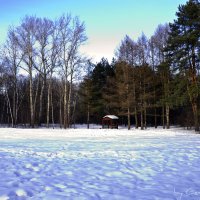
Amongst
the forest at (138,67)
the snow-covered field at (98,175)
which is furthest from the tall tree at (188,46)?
the snow-covered field at (98,175)

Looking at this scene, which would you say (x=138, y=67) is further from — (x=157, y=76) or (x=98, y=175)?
(x=98, y=175)

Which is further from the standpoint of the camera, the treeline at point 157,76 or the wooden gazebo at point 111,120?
the wooden gazebo at point 111,120

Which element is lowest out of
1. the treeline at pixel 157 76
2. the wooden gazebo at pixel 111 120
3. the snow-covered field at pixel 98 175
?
the snow-covered field at pixel 98 175

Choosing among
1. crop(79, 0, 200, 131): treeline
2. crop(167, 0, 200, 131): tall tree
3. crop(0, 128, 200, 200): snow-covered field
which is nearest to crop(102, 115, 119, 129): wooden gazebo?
crop(79, 0, 200, 131): treeline

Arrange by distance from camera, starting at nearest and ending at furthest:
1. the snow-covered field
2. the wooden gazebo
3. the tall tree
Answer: the snow-covered field
the tall tree
the wooden gazebo

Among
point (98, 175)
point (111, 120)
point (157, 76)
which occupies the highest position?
point (157, 76)

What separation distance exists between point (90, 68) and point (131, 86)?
2379cm

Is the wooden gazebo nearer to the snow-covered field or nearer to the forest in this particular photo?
the forest

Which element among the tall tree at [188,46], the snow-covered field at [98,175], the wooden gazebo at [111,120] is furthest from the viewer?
the wooden gazebo at [111,120]

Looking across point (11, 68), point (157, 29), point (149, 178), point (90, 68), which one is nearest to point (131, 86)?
point (157, 29)

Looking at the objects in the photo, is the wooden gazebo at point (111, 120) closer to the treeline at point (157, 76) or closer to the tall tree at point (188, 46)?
the treeline at point (157, 76)

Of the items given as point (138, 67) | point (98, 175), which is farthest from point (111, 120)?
point (98, 175)

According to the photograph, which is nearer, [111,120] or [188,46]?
[188,46]

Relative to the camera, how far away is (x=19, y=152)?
11.9 metres
